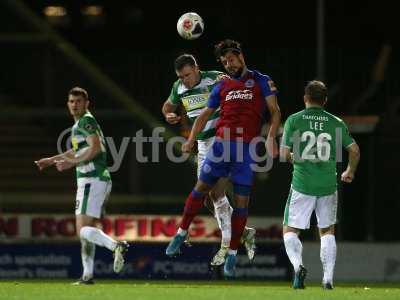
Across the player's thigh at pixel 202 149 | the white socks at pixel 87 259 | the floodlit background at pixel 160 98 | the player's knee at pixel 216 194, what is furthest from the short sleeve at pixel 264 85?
the floodlit background at pixel 160 98

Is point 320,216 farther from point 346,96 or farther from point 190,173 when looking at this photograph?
point 346,96

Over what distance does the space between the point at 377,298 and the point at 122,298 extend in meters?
2.28

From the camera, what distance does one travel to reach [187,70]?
13383 millimetres

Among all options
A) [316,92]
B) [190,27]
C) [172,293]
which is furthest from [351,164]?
[190,27]

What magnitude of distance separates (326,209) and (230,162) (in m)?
1.10

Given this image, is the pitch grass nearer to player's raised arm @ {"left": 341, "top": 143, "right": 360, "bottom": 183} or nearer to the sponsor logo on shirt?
player's raised arm @ {"left": 341, "top": 143, "right": 360, "bottom": 183}

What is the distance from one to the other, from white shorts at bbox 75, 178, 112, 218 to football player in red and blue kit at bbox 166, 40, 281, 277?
1474 millimetres

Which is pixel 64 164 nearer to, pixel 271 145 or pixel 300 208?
pixel 271 145

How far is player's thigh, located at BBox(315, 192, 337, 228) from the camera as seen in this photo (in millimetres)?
12484

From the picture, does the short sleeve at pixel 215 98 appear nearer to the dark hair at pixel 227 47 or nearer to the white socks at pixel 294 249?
the dark hair at pixel 227 47

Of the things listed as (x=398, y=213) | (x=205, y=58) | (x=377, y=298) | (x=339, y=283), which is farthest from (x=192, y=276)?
(x=377, y=298)

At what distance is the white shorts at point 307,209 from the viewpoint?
12.4 metres

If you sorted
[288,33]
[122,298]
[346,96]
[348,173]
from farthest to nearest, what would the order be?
[288,33] < [346,96] < [348,173] < [122,298]

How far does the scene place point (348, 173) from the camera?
484 inches
